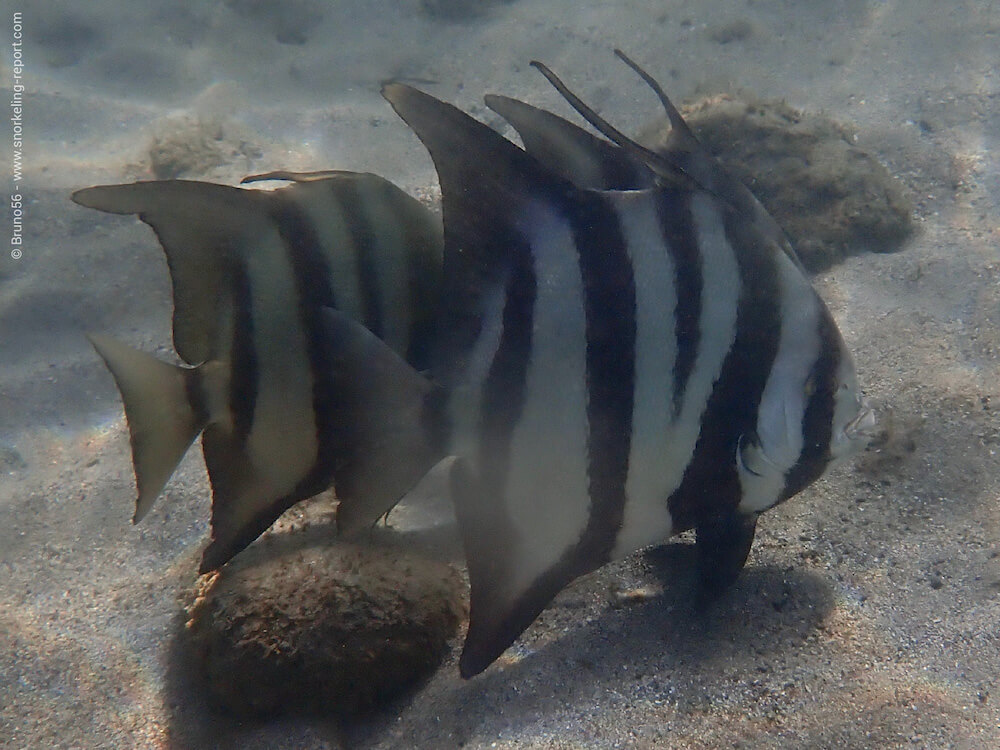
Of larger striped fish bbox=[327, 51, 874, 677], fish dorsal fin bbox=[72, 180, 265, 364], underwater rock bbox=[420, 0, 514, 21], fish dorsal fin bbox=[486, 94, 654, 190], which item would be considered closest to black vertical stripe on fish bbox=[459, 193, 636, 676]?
larger striped fish bbox=[327, 51, 874, 677]

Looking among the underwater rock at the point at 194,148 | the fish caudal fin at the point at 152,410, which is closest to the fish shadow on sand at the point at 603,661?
the fish caudal fin at the point at 152,410

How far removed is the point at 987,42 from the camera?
239 inches

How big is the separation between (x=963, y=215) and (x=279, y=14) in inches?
330

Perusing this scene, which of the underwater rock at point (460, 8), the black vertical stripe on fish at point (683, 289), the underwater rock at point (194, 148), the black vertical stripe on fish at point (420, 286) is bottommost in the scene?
the underwater rock at point (194, 148)

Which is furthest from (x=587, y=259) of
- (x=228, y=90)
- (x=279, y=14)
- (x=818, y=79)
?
(x=279, y=14)

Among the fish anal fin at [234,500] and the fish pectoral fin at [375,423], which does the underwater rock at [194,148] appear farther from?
the fish pectoral fin at [375,423]

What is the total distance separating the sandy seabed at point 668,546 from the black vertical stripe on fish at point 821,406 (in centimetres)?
62

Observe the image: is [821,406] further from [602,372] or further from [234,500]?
[234,500]

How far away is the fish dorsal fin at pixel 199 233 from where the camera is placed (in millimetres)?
1916

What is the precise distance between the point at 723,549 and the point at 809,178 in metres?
3.01

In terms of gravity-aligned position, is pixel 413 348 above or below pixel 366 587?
above

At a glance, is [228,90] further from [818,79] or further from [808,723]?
[808,723]

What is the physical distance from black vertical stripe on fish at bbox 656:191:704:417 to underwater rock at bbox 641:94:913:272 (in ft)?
8.37

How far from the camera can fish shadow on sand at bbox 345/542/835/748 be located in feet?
6.40
